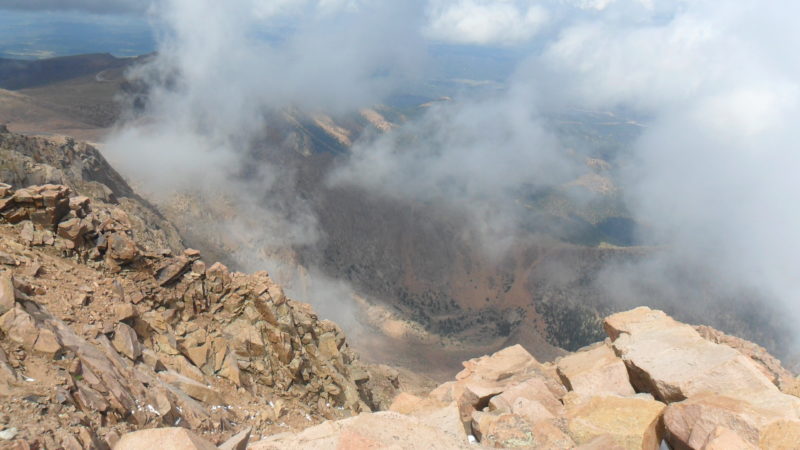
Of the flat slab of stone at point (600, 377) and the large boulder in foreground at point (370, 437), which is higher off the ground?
the large boulder in foreground at point (370, 437)

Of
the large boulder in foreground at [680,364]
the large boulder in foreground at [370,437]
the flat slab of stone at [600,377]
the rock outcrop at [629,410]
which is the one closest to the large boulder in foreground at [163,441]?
the large boulder in foreground at [370,437]

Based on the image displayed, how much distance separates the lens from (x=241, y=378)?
70.9ft

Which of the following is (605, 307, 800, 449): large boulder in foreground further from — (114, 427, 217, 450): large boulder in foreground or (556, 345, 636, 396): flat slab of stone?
(114, 427, 217, 450): large boulder in foreground

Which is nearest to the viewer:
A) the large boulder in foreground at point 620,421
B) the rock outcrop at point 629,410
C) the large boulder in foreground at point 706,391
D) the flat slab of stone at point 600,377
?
the large boulder in foreground at point 706,391

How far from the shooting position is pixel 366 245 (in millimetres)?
173375

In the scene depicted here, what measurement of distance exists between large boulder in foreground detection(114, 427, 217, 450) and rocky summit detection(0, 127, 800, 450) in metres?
0.04

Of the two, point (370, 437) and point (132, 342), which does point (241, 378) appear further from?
point (370, 437)

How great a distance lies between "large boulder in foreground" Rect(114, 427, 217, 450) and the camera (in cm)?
954

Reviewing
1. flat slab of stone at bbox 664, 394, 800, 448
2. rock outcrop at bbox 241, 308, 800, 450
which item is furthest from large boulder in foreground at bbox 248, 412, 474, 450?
flat slab of stone at bbox 664, 394, 800, 448

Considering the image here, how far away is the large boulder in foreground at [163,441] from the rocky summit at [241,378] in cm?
4

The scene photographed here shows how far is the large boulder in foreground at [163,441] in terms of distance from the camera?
31.3 ft

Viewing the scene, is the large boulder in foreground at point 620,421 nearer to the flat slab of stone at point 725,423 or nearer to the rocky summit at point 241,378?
the rocky summit at point 241,378

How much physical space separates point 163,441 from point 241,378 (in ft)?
41.1

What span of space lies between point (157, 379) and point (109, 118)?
183 metres
